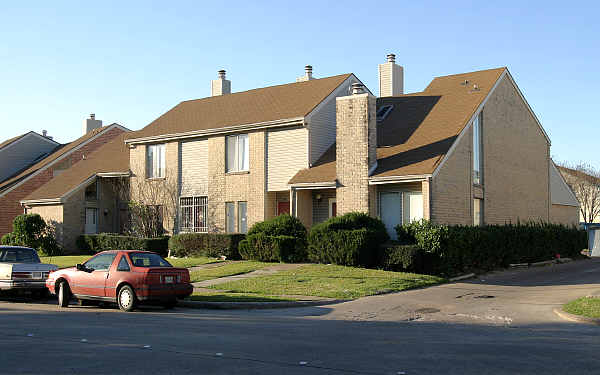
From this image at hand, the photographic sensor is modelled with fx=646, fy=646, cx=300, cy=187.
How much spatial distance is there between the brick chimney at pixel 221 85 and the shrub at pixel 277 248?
14.4 metres

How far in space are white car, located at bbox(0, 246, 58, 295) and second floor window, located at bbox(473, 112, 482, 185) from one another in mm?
17103

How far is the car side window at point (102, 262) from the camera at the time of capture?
653 inches

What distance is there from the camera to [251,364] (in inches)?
334

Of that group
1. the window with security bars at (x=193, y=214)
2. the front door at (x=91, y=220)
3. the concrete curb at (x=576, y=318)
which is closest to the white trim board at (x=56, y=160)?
the front door at (x=91, y=220)

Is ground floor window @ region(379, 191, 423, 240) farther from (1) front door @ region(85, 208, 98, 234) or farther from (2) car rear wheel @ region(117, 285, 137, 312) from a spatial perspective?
(1) front door @ region(85, 208, 98, 234)

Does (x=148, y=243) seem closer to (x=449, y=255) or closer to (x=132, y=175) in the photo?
(x=132, y=175)

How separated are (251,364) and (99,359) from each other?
83.8 inches

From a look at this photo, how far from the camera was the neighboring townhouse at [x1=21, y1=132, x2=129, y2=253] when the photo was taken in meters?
34.1

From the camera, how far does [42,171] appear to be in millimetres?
43000

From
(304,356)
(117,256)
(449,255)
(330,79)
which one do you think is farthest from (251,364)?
(330,79)

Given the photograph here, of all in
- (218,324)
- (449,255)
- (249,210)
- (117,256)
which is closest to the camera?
(218,324)

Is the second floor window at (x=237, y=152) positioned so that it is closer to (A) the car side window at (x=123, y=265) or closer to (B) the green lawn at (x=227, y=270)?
(B) the green lawn at (x=227, y=270)

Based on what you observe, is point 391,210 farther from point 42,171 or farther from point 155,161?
point 42,171

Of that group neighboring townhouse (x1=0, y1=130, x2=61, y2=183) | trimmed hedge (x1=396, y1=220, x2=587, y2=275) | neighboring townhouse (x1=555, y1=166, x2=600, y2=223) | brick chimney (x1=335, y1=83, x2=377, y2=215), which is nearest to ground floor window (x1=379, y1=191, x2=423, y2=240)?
brick chimney (x1=335, y1=83, x2=377, y2=215)
